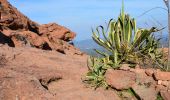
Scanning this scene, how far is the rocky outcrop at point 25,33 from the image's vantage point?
45.7ft

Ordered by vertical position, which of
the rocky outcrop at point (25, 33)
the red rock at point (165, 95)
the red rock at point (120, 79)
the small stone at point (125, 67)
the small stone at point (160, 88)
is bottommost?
the red rock at point (165, 95)

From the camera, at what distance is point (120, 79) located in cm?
868

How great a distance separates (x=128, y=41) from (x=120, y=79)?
76.2 inches

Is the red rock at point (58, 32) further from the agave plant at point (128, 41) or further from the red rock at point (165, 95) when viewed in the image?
the red rock at point (165, 95)

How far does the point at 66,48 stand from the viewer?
53.9 feet

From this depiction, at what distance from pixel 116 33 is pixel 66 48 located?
6227mm

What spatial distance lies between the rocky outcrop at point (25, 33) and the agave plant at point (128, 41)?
399cm

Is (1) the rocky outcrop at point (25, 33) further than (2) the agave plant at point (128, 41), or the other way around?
(1) the rocky outcrop at point (25, 33)

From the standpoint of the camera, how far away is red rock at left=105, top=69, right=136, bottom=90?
8.61 metres

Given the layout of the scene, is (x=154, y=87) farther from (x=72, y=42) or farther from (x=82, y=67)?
(x=72, y=42)

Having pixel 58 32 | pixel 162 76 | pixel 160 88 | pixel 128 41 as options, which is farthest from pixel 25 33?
pixel 160 88

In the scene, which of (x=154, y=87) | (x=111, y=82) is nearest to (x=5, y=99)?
(x=111, y=82)

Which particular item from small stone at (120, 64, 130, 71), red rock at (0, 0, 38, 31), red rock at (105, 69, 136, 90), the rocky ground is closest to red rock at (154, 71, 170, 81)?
the rocky ground

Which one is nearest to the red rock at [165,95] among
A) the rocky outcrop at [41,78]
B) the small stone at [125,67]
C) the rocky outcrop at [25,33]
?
the rocky outcrop at [41,78]
